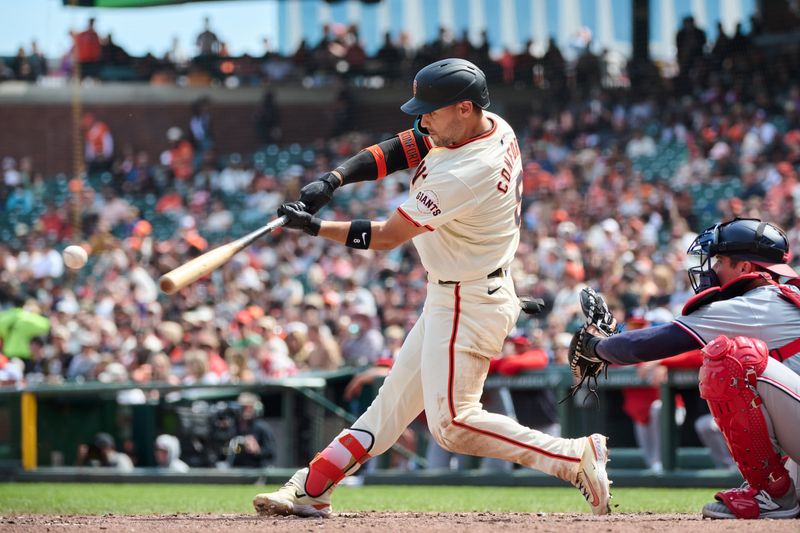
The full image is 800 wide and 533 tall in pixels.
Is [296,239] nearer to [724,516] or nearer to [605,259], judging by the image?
[605,259]

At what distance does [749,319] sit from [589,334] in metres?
0.58

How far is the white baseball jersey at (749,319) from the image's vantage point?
411 centimetres

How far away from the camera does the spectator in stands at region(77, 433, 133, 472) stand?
33.0 feet

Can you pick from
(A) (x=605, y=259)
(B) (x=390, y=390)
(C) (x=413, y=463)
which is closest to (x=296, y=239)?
(A) (x=605, y=259)

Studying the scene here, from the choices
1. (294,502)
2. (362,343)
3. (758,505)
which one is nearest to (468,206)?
(294,502)

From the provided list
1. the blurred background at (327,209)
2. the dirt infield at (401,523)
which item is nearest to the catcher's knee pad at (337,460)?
the dirt infield at (401,523)

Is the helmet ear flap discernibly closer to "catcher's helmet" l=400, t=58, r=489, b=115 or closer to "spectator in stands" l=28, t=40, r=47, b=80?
"catcher's helmet" l=400, t=58, r=489, b=115

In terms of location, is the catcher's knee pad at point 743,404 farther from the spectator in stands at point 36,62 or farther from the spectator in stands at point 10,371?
the spectator in stands at point 36,62

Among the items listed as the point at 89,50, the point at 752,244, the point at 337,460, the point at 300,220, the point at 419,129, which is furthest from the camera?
the point at 89,50

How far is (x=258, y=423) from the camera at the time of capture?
9.77 metres

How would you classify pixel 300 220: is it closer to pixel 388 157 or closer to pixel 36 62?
pixel 388 157

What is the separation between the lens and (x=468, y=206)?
14.3ft

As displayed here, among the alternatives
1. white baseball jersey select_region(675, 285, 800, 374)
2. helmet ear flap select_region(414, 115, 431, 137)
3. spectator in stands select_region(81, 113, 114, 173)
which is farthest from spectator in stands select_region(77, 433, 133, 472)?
spectator in stands select_region(81, 113, 114, 173)

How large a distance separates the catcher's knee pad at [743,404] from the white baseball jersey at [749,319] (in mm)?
71
